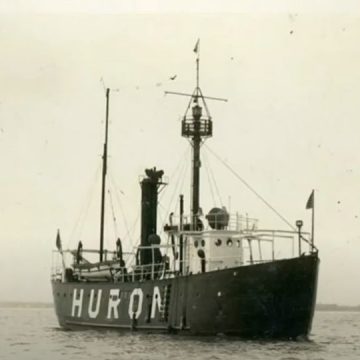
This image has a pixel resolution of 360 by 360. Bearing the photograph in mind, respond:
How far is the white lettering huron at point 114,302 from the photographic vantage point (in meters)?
33.8

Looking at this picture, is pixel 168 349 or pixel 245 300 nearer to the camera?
pixel 168 349

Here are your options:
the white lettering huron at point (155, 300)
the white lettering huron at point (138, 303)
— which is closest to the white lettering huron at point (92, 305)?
the white lettering huron at point (138, 303)

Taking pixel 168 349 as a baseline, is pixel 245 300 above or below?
above

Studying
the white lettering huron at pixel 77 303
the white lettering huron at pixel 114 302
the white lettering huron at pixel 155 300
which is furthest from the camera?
the white lettering huron at pixel 77 303

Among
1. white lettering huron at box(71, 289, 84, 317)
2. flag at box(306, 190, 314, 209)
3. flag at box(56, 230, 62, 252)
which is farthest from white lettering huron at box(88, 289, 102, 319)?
flag at box(306, 190, 314, 209)

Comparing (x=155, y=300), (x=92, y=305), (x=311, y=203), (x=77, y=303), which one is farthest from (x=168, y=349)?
(x=77, y=303)

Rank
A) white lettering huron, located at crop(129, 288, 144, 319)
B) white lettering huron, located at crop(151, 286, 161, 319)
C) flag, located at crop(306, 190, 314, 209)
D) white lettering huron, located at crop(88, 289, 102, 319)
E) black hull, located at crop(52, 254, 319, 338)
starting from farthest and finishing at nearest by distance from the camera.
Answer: white lettering huron, located at crop(88, 289, 102, 319) < white lettering huron, located at crop(129, 288, 144, 319) < white lettering huron, located at crop(151, 286, 161, 319) < flag, located at crop(306, 190, 314, 209) < black hull, located at crop(52, 254, 319, 338)

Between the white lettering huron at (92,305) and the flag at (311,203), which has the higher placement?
the flag at (311,203)

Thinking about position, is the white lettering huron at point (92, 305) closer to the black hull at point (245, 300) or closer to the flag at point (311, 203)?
the black hull at point (245, 300)

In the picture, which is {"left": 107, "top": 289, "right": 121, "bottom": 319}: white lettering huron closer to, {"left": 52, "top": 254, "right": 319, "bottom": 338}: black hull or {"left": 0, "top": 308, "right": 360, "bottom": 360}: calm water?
{"left": 0, "top": 308, "right": 360, "bottom": 360}: calm water

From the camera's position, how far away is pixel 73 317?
1532 inches

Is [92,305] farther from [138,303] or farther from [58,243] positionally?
[58,243]

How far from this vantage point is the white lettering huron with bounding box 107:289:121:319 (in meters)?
33.8

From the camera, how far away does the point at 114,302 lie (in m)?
34.1
